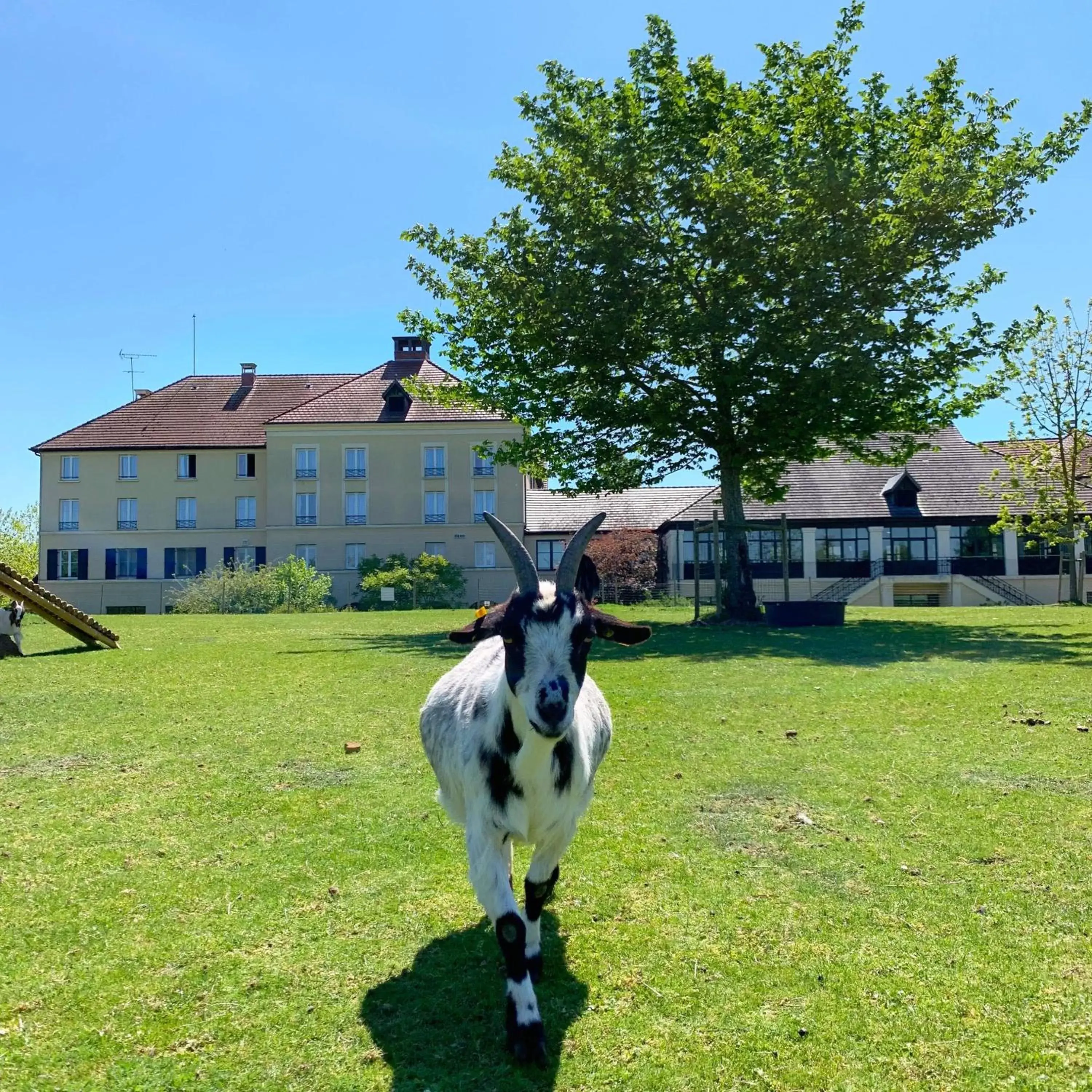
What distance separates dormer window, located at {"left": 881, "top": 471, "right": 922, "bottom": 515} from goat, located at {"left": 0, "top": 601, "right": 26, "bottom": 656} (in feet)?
158

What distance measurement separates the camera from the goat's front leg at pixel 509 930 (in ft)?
15.0

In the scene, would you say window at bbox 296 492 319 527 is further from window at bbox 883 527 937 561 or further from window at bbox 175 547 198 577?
window at bbox 883 527 937 561

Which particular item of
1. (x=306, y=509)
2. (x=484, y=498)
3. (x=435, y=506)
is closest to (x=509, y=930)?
(x=435, y=506)

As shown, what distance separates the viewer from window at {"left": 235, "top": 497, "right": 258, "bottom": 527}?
209ft

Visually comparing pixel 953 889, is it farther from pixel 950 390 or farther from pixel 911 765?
pixel 950 390

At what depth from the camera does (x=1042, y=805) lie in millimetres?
8078

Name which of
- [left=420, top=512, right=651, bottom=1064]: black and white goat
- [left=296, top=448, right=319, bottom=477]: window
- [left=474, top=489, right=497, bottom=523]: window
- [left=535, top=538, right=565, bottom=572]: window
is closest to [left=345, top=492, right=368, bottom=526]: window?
[left=296, top=448, right=319, bottom=477]: window

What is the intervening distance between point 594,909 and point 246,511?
2402 inches

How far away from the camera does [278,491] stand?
61719mm

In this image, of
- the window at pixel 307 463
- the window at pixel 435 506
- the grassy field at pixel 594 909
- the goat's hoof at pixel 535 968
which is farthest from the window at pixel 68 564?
the goat's hoof at pixel 535 968

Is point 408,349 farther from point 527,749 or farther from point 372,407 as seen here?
point 527,749

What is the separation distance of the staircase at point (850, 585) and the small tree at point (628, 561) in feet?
31.1

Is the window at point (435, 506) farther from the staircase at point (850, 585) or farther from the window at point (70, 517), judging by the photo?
the staircase at point (850, 585)

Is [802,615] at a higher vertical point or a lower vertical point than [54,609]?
lower
